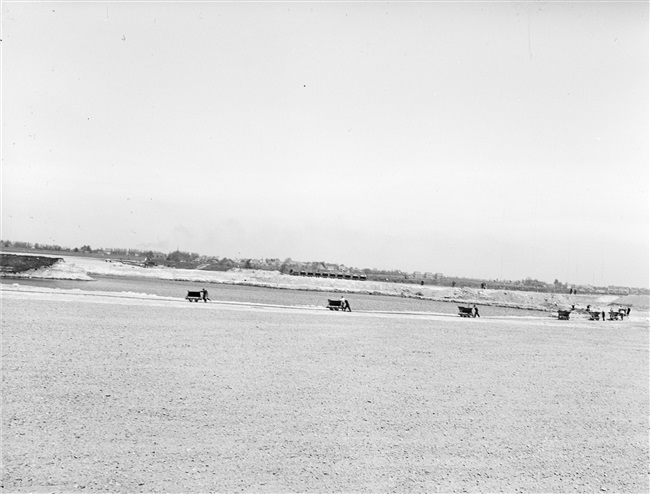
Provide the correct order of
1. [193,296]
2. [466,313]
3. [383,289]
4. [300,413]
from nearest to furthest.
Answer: [300,413], [193,296], [466,313], [383,289]

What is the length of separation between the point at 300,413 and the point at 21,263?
2048 inches

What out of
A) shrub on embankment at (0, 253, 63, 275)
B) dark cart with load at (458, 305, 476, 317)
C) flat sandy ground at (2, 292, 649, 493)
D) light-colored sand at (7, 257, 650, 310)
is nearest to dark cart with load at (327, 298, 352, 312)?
dark cart with load at (458, 305, 476, 317)

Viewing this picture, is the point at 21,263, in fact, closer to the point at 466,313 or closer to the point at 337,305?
the point at 337,305

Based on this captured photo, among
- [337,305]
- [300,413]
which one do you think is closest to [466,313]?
[337,305]

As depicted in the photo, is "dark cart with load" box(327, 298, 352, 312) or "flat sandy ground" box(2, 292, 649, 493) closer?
"flat sandy ground" box(2, 292, 649, 493)

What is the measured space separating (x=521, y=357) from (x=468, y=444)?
24.1 feet

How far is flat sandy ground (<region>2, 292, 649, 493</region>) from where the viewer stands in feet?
20.3

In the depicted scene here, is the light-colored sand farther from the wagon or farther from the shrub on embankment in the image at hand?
the wagon

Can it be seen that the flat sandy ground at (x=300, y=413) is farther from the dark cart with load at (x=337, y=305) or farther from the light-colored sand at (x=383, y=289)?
the light-colored sand at (x=383, y=289)

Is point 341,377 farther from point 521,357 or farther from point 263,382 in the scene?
point 521,357

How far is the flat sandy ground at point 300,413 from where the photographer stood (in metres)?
6.20

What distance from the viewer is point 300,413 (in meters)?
8.09

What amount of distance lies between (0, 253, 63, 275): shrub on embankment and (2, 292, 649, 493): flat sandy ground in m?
41.0

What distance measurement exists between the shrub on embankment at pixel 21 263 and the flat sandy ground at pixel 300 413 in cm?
4101
